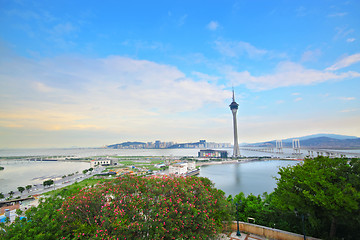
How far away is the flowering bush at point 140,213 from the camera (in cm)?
442

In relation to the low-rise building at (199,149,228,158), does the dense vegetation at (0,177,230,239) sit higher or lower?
higher

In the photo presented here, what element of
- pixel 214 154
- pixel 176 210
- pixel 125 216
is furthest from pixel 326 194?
pixel 214 154

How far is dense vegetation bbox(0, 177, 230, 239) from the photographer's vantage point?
4.40 meters

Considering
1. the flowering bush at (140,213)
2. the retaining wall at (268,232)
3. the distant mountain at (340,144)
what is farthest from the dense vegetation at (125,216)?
the distant mountain at (340,144)

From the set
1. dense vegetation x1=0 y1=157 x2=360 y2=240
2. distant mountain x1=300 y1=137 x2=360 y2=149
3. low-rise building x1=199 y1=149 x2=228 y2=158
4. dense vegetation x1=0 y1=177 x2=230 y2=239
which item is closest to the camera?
dense vegetation x1=0 y1=177 x2=230 y2=239

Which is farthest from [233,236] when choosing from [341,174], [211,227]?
[341,174]

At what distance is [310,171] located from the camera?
6828 mm

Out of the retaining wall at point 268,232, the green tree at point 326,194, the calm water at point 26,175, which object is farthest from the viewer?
→ the calm water at point 26,175

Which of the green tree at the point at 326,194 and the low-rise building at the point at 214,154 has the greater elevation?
the green tree at the point at 326,194

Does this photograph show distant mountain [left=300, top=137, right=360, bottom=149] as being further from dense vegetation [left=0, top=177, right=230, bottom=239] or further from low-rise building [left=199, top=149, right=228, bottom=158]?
dense vegetation [left=0, top=177, right=230, bottom=239]

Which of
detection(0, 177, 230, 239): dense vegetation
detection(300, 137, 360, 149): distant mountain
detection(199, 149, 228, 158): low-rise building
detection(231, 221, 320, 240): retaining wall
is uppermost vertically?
detection(0, 177, 230, 239): dense vegetation

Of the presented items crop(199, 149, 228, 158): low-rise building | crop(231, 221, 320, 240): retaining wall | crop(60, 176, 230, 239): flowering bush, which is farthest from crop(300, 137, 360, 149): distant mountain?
crop(60, 176, 230, 239): flowering bush

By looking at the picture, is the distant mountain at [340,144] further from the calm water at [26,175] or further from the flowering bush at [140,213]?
the calm water at [26,175]

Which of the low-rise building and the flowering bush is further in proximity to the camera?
the low-rise building
